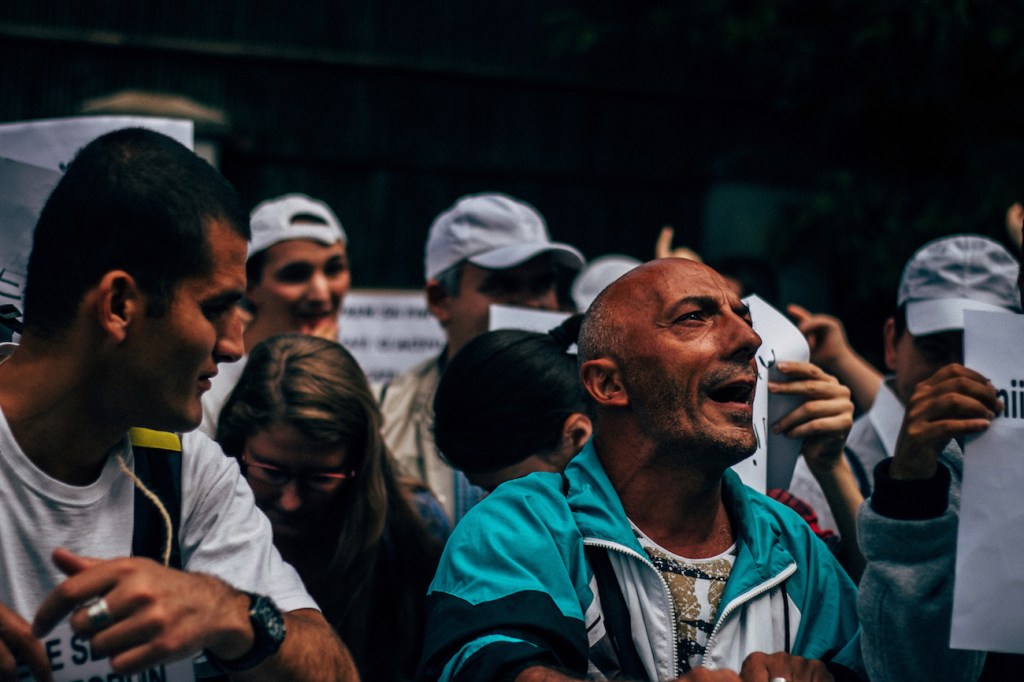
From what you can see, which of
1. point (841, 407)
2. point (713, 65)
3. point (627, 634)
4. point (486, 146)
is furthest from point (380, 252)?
point (627, 634)

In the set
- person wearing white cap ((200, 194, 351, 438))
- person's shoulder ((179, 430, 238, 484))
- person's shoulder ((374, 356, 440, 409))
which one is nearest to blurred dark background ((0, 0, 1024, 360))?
person wearing white cap ((200, 194, 351, 438))

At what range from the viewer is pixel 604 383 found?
2.44m

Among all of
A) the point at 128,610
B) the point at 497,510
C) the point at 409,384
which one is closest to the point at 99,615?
the point at 128,610

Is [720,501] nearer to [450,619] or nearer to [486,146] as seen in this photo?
[450,619]

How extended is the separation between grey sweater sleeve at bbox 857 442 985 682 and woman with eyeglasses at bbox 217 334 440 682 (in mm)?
1366

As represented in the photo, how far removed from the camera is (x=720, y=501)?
7.98ft

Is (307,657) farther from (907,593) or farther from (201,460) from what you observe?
(907,593)

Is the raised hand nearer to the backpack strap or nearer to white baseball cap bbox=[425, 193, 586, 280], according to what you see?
the backpack strap

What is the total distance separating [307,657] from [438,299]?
2.48m

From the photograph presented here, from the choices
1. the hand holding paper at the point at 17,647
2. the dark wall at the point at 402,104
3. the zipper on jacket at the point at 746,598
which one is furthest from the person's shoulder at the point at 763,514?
the dark wall at the point at 402,104

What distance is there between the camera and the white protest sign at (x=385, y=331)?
17.1ft

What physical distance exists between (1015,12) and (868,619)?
17.8 feet

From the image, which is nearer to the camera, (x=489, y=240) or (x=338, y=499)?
(x=338, y=499)

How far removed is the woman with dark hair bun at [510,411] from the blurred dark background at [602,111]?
14.6 ft
